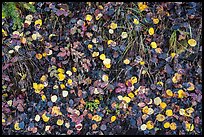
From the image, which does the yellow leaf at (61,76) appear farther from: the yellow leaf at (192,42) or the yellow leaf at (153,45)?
the yellow leaf at (192,42)

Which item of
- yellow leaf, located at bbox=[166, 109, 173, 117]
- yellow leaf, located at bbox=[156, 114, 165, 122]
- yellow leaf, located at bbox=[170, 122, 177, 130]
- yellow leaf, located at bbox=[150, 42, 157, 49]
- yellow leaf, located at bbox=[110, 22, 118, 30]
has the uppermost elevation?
yellow leaf, located at bbox=[110, 22, 118, 30]

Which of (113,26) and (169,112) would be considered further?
(113,26)

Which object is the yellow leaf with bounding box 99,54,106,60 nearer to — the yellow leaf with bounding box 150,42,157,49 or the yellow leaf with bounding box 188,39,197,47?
the yellow leaf with bounding box 150,42,157,49

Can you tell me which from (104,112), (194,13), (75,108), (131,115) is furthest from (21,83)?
(194,13)

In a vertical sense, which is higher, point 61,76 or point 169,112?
point 61,76

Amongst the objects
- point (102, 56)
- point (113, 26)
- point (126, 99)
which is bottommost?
point (126, 99)

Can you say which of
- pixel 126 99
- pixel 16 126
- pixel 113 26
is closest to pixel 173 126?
pixel 126 99

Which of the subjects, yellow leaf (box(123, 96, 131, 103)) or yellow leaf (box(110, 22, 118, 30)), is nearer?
yellow leaf (box(123, 96, 131, 103))

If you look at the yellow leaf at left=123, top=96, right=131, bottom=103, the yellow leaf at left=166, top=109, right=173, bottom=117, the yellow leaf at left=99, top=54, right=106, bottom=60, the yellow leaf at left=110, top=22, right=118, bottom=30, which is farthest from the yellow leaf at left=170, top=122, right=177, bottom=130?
the yellow leaf at left=110, top=22, right=118, bottom=30

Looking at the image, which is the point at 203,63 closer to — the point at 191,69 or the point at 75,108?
the point at 191,69

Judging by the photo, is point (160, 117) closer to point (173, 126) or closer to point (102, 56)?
point (173, 126)

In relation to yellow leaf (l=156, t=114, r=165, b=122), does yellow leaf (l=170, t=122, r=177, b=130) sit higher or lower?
lower
